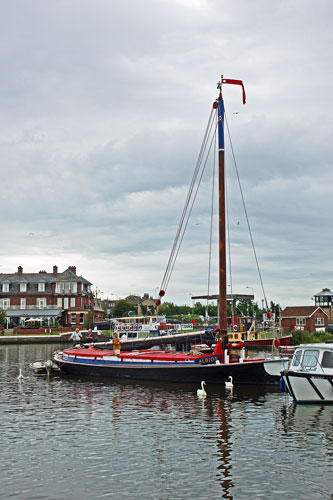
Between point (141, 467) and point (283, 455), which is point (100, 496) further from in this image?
point (283, 455)

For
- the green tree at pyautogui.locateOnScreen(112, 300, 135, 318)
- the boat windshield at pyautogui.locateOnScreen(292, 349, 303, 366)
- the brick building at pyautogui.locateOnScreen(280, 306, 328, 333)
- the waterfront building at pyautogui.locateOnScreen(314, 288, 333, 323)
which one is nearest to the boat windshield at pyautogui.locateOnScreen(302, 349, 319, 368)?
the boat windshield at pyautogui.locateOnScreen(292, 349, 303, 366)

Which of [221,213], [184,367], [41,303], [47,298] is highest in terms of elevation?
[221,213]

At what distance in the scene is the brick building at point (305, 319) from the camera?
287 ft

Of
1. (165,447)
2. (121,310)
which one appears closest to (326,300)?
(121,310)

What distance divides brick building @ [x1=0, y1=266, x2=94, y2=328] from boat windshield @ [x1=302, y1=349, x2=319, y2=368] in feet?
280

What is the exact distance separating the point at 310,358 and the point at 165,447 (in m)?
11.2

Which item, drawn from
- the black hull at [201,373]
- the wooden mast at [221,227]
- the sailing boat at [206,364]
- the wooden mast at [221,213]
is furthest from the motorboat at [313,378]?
the wooden mast at [221,213]

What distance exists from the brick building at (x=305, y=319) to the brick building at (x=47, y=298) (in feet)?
144

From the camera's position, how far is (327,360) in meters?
26.0

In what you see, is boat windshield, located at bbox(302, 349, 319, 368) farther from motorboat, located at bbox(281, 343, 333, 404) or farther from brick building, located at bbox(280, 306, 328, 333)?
brick building, located at bbox(280, 306, 328, 333)

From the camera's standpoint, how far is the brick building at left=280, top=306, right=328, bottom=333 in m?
87.4

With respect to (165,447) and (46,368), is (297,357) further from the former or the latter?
(46,368)

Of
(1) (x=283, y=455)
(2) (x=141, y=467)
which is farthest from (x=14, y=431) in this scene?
(1) (x=283, y=455)

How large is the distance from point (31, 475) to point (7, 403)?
13258mm
